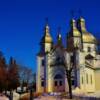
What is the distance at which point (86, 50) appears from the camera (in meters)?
73.6

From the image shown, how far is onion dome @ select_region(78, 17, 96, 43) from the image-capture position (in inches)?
2879

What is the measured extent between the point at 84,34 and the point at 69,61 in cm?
858

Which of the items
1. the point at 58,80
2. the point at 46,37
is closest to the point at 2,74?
the point at 46,37

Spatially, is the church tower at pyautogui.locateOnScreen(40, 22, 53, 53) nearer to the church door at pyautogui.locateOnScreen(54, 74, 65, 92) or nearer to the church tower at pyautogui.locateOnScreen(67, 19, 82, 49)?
the church tower at pyautogui.locateOnScreen(67, 19, 82, 49)

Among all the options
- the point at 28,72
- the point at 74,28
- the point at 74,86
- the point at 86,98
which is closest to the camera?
the point at 86,98

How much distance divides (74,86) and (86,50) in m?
10.2

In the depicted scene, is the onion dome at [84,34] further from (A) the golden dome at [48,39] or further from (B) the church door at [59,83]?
(B) the church door at [59,83]

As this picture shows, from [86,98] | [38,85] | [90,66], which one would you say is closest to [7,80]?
[38,85]

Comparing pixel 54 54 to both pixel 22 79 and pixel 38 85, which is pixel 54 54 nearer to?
pixel 38 85

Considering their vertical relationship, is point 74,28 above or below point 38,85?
above

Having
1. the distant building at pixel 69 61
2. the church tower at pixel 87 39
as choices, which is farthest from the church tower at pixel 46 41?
the church tower at pixel 87 39

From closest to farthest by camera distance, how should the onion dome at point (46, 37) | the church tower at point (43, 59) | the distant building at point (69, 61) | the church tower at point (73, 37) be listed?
the distant building at point (69, 61) → the church tower at point (43, 59) → the church tower at point (73, 37) → the onion dome at point (46, 37)

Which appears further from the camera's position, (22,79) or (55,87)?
(22,79)

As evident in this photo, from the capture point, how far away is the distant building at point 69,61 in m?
67.4
